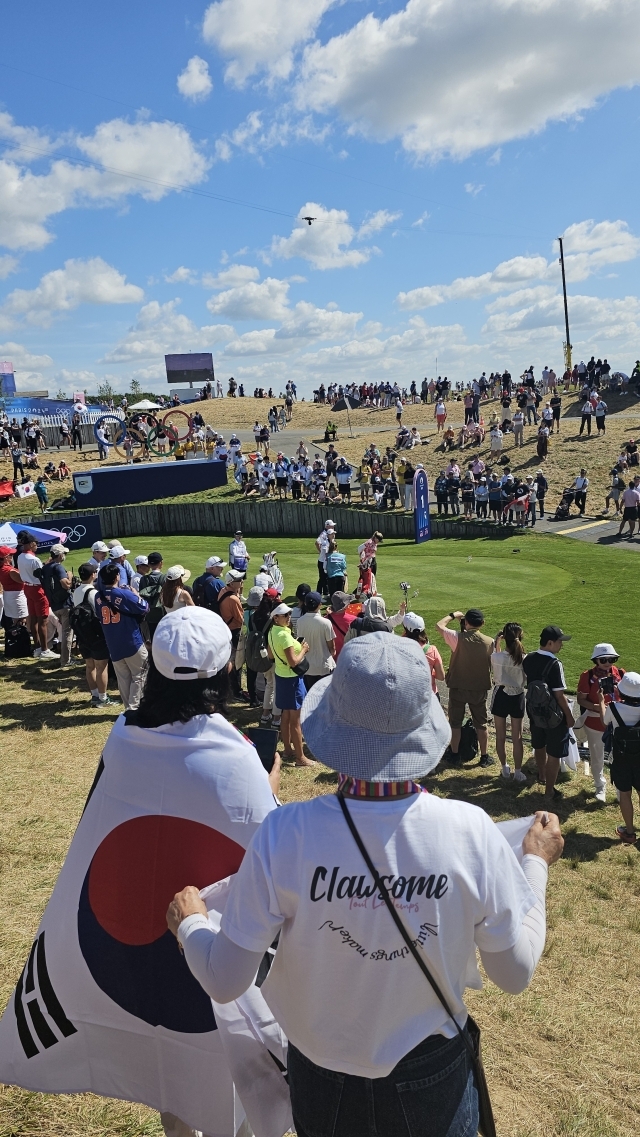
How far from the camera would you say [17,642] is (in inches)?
496

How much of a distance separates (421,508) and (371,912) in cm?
2421

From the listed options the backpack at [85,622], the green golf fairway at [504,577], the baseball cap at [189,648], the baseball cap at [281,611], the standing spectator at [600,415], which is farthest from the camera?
the standing spectator at [600,415]

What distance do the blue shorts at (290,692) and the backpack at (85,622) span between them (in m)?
2.64

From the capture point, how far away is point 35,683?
438 inches

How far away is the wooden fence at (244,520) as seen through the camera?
2861 centimetres

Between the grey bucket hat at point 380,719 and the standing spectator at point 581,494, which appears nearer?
the grey bucket hat at point 380,719

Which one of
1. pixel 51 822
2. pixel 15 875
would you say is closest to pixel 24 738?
pixel 51 822

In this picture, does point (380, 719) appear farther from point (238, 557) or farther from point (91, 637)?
point (238, 557)

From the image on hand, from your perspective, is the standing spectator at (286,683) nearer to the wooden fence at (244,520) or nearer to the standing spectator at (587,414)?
the wooden fence at (244,520)

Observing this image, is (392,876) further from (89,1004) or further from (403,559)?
(403,559)

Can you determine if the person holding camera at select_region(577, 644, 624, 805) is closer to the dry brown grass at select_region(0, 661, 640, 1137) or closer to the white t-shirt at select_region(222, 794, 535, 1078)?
the dry brown grass at select_region(0, 661, 640, 1137)

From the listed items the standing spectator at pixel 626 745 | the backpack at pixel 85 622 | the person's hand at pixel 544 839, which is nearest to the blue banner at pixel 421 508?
the backpack at pixel 85 622

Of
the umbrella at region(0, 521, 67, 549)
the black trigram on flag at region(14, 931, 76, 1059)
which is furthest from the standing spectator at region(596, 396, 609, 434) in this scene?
the black trigram on flag at region(14, 931, 76, 1059)

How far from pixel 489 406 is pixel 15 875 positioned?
45.9 m
